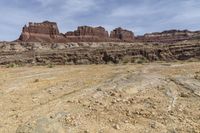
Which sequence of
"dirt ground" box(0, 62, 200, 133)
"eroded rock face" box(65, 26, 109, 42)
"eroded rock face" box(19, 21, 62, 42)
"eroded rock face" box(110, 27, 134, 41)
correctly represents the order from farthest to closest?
"eroded rock face" box(110, 27, 134, 41) < "eroded rock face" box(65, 26, 109, 42) < "eroded rock face" box(19, 21, 62, 42) < "dirt ground" box(0, 62, 200, 133)

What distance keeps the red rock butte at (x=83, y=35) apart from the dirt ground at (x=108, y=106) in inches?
3991

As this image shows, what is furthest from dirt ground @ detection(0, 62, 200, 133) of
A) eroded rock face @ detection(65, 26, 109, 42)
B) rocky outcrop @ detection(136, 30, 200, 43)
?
rocky outcrop @ detection(136, 30, 200, 43)

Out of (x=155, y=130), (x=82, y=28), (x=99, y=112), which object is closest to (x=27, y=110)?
(x=99, y=112)

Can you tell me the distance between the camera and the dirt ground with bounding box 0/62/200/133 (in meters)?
10.4

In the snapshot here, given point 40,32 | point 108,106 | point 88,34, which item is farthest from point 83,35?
point 108,106

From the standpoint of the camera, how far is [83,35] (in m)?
126

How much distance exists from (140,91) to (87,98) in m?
1.87

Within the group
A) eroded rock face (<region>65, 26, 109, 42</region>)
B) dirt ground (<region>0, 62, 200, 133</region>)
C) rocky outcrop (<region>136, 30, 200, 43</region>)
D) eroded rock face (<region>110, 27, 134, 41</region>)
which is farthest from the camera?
eroded rock face (<region>110, 27, 134, 41</region>)

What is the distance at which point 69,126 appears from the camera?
34.0ft

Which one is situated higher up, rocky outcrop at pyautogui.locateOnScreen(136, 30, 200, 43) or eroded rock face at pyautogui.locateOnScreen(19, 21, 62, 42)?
eroded rock face at pyautogui.locateOnScreen(19, 21, 62, 42)

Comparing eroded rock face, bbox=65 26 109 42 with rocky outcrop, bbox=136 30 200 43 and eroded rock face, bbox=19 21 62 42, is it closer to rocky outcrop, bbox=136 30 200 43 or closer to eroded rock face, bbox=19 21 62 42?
eroded rock face, bbox=19 21 62 42

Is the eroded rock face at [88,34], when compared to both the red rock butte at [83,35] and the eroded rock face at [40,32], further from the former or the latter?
the eroded rock face at [40,32]

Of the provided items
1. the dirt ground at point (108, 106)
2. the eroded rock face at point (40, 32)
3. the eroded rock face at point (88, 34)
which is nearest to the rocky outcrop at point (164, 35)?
the eroded rock face at point (88, 34)

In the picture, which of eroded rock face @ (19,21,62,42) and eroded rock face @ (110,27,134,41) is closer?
eroded rock face @ (19,21,62,42)
